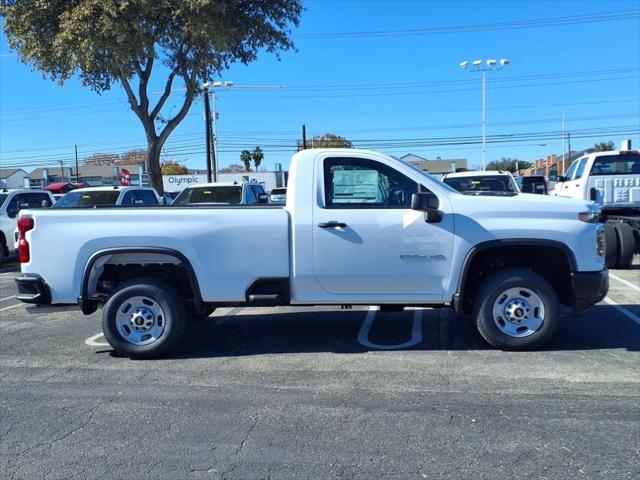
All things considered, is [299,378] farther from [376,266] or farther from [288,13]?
[288,13]

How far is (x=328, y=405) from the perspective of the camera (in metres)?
4.53

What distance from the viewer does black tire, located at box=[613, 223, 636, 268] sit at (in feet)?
35.3

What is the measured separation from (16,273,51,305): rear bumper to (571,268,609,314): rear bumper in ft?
17.9

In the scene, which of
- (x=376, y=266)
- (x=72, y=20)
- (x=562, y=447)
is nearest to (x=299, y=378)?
(x=376, y=266)

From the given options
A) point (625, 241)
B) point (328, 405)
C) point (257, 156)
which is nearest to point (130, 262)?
point (328, 405)

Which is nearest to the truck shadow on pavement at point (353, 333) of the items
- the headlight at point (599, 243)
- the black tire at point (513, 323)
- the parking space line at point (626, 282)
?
the black tire at point (513, 323)

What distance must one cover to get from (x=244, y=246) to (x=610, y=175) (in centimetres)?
940

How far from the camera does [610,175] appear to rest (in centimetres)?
1174

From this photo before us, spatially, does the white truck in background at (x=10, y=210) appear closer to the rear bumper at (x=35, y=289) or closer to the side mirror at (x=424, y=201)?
the rear bumper at (x=35, y=289)

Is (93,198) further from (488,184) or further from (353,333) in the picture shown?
(353,333)

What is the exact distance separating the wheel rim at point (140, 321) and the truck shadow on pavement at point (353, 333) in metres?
0.40

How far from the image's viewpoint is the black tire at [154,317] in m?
5.74

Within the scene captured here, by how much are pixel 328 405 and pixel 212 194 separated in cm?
1001

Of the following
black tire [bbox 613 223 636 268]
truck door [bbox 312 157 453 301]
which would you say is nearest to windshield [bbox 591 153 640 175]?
black tire [bbox 613 223 636 268]
